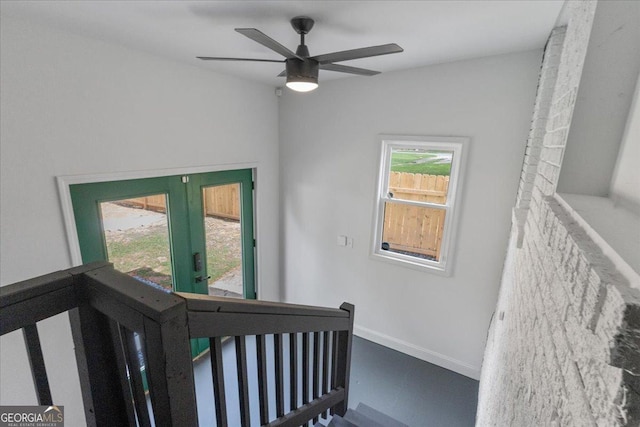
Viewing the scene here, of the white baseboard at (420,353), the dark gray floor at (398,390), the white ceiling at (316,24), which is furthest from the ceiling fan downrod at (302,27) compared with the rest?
the white baseboard at (420,353)

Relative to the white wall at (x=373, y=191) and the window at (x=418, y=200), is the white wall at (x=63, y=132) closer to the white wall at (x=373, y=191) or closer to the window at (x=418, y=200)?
the white wall at (x=373, y=191)

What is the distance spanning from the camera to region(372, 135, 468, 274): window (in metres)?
2.87

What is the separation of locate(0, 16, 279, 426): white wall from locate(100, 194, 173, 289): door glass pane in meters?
0.33

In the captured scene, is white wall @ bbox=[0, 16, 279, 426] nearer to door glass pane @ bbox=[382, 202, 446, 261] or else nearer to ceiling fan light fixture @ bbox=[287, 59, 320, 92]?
ceiling fan light fixture @ bbox=[287, 59, 320, 92]

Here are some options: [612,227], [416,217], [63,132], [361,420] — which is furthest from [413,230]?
[63,132]

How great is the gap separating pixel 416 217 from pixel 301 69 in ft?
6.89

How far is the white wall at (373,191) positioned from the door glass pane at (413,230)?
22cm

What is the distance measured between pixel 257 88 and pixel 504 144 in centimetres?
264

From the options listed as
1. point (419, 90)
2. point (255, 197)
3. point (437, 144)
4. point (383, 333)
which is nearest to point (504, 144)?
point (437, 144)

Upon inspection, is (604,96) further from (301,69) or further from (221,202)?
(221,202)

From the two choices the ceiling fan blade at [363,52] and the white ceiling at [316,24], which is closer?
the ceiling fan blade at [363,52]

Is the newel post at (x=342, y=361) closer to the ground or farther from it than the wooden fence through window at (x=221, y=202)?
closer to the ground

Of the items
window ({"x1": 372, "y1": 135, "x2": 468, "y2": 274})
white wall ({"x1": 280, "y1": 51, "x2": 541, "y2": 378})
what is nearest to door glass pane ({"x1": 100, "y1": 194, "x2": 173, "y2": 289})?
white wall ({"x1": 280, "y1": 51, "x2": 541, "y2": 378})

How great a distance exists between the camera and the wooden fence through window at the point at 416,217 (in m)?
3.02
